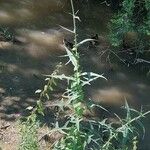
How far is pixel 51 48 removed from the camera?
704 cm

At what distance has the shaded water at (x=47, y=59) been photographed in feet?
20.1

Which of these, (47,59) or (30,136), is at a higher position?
(30,136)

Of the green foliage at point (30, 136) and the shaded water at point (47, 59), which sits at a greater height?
the green foliage at point (30, 136)

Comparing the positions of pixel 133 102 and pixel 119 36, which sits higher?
pixel 119 36

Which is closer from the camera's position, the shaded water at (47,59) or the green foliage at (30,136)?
the green foliage at (30,136)

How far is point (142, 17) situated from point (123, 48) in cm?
60

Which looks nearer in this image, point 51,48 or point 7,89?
point 7,89

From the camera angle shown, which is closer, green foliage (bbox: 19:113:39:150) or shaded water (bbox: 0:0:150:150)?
green foliage (bbox: 19:113:39:150)

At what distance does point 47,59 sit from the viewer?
680 centimetres

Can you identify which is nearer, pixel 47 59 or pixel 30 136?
pixel 30 136

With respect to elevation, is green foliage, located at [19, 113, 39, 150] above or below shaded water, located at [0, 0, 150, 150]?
above

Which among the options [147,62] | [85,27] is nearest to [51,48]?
[85,27]

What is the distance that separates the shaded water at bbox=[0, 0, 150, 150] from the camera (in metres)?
6.12

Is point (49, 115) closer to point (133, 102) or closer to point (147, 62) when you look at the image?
point (133, 102)
